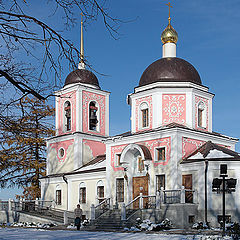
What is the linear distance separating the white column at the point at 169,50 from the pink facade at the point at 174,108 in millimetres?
3687

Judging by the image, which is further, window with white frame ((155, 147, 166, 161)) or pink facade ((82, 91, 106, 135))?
pink facade ((82, 91, 106, 135))

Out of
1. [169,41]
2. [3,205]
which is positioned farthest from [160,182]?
[3,205]

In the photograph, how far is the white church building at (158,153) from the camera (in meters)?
21.7

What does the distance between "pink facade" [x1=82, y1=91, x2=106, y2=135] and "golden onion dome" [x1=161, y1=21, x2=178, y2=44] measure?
7.16 metres

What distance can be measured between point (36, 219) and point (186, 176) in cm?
1062

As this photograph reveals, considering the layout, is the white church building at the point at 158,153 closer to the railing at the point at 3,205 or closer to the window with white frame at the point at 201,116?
the window with white frame at the point at 201,116

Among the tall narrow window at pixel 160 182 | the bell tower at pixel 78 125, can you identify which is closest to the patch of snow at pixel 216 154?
the tall narrow window at pixel 160 182

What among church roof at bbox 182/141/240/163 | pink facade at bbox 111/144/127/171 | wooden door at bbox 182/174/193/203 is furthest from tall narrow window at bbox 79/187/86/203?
church roof at bbox 182/141/240/163

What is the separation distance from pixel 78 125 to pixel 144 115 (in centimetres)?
684

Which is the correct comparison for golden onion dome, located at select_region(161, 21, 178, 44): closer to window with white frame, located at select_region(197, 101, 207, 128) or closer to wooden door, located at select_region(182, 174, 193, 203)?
window with white frame, located at select_region(197, 101, 207, 128)

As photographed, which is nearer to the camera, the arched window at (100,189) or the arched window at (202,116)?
the arched window at (202,116)

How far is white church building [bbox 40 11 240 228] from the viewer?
21.7 metres

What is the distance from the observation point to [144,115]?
1008 inches

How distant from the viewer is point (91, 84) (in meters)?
32.3
